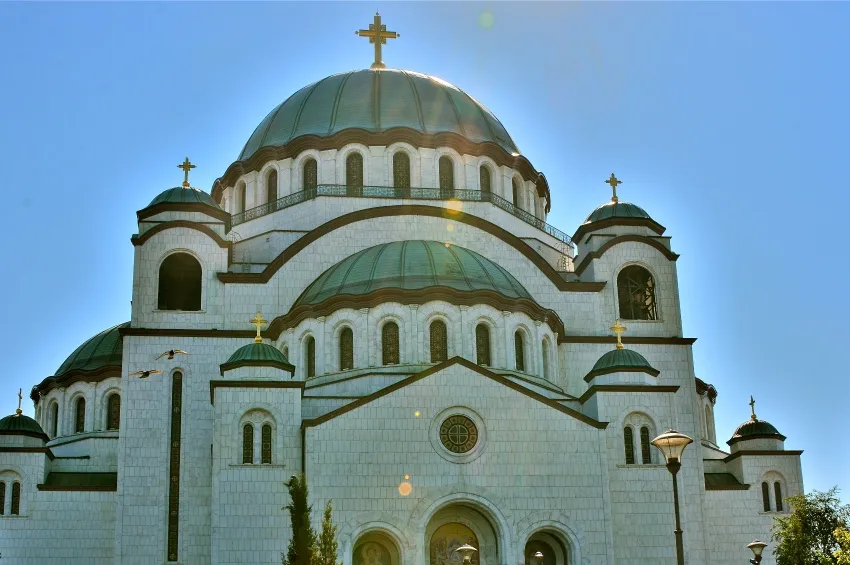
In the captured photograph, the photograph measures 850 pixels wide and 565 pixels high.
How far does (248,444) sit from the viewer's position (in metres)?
31.9

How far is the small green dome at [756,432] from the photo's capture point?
39.1 metres

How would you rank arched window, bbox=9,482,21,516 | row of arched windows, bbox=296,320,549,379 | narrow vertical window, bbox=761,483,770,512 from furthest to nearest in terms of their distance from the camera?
narrow vertical window, bbox=761,483,770,512
row of arched windows, bbox=296,320,549,379
arched window, bbox=9,482,21,516

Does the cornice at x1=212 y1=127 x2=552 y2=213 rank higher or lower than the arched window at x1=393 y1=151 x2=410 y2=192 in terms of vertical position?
higher

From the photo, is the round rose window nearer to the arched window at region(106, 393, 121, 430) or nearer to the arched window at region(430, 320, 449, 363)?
the arched window at region(430, 320, 449, 363)

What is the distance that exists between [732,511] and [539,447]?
8.11m

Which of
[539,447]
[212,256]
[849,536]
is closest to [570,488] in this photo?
[539,447]

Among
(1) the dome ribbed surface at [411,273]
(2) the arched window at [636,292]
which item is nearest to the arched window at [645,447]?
(1) the dome ribbed surface at [411,273]

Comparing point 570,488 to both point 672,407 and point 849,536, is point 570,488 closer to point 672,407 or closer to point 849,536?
point 672,407

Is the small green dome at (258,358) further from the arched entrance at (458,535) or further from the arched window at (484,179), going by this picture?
the arched window at (484,179)

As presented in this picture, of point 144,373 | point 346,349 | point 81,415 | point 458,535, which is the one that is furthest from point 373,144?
point 458,535

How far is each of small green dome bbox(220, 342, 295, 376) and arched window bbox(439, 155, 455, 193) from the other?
11716 millimetres

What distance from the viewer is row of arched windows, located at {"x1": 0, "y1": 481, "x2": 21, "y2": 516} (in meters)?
35.2

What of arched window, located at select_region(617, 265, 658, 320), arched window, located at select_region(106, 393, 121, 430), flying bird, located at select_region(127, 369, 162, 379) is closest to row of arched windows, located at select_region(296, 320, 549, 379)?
flying bird, located at select_region(127, 369, 162, 379)

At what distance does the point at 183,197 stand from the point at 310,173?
527 centimetres
